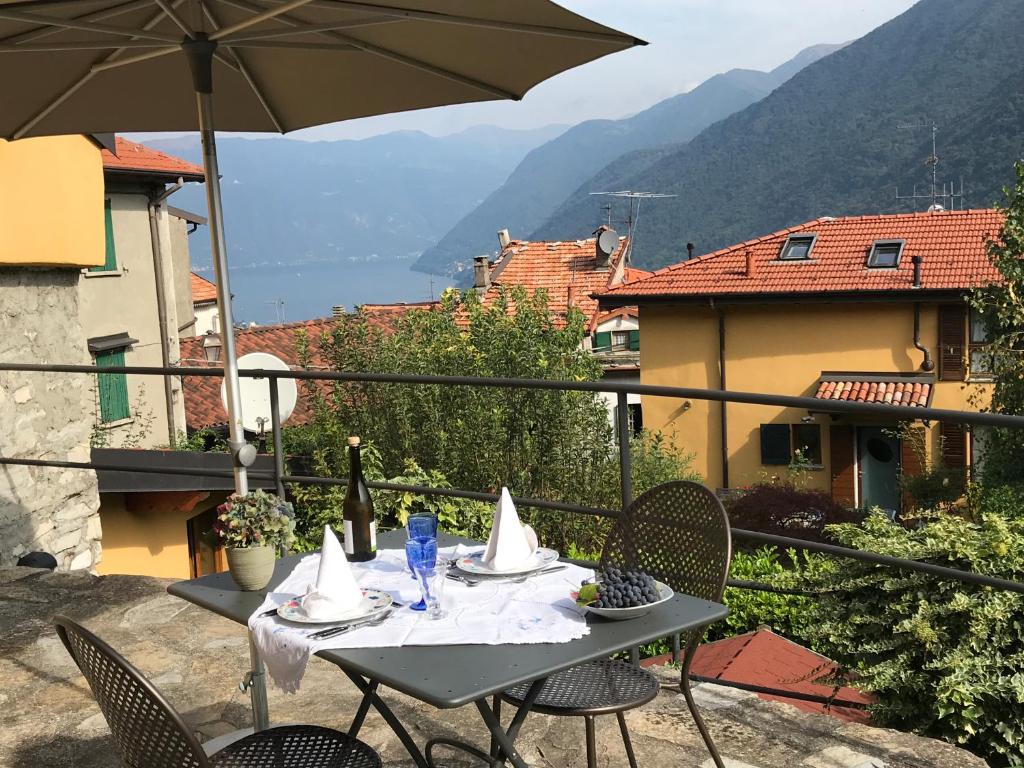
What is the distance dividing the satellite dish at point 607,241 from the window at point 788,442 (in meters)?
8.25

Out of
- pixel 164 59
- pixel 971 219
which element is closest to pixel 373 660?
pixel 164 59

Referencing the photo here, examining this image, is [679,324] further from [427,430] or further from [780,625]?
[780,625]

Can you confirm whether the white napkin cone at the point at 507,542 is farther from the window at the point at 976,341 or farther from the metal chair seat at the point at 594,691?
the window at the point at 976,341

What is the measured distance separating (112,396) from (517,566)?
17.4m

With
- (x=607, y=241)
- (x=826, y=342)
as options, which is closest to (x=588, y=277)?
(x=607, y=241)

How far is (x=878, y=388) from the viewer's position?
76.6 feet

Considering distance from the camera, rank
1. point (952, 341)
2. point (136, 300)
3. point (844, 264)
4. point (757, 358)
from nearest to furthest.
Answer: point (136, 300), point (952, 341), point (757, 358), point (844, 264)

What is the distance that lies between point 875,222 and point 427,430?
18.5m

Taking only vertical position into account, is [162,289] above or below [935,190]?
below

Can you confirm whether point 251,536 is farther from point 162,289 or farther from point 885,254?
point 885,254

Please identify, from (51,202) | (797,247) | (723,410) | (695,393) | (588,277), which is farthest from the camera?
(588,277)

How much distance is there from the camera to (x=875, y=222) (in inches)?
1056

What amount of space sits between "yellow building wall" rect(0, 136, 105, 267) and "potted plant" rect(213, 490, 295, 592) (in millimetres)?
2805

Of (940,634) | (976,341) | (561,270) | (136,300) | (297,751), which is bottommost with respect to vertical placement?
(976,341)
